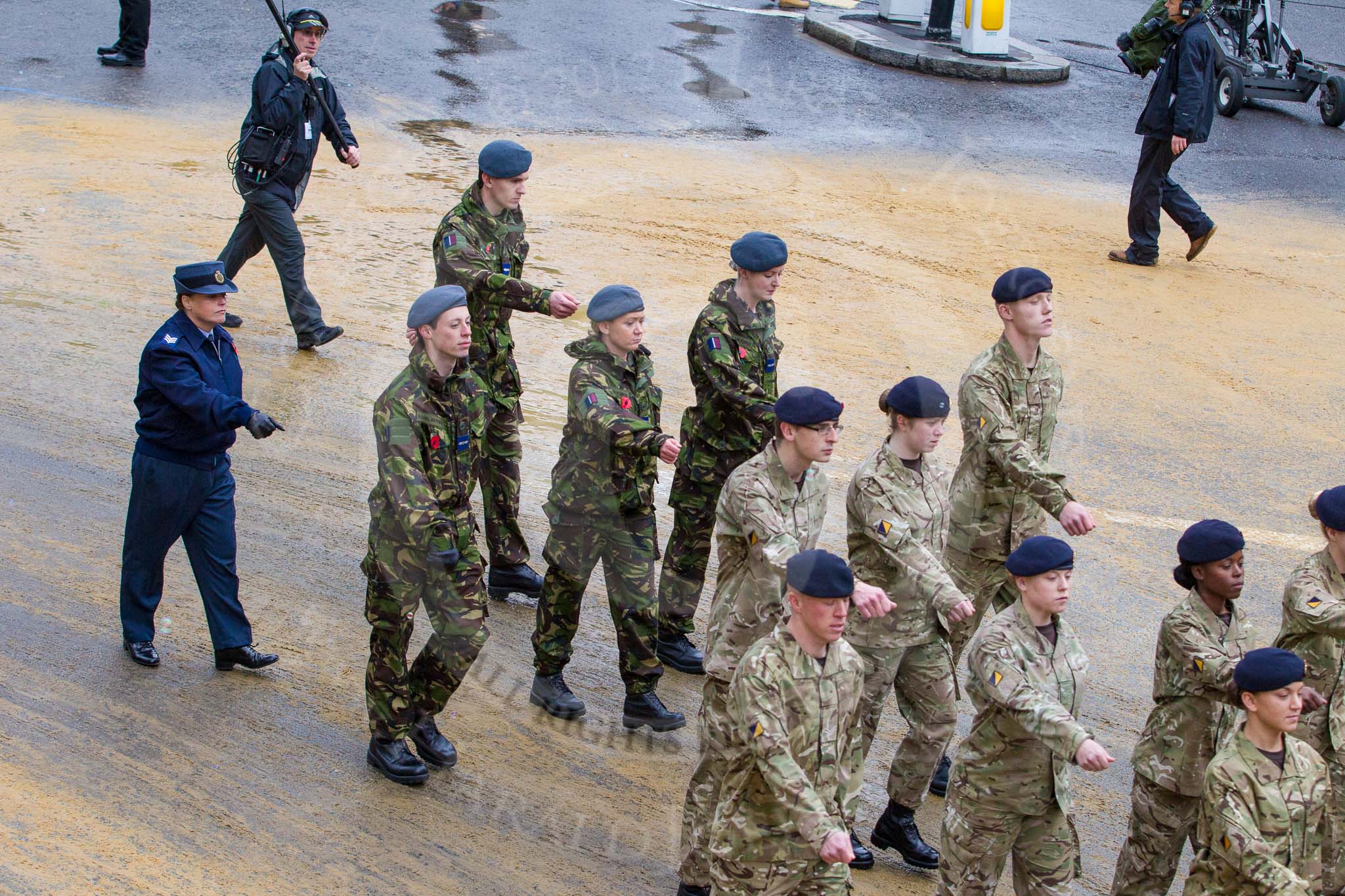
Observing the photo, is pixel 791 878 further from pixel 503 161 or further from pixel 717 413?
pixel 503 161

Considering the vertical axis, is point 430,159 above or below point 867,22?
below

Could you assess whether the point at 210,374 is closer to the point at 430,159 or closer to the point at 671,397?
the point at 671,397

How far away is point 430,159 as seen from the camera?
13523 mm

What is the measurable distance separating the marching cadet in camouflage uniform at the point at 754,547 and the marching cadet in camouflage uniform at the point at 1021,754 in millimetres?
771

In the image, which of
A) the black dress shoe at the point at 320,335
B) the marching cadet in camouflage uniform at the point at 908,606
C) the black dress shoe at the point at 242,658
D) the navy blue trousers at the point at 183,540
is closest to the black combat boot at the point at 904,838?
the marching cadet in camouflage uniform at the point at 908,606

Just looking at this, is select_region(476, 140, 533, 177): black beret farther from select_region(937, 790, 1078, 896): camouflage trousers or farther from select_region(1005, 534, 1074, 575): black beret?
select_region(937, 790, 1078, 896): camouflage trousers

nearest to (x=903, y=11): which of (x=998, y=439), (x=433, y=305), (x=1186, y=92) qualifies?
(x=1186, y=92)

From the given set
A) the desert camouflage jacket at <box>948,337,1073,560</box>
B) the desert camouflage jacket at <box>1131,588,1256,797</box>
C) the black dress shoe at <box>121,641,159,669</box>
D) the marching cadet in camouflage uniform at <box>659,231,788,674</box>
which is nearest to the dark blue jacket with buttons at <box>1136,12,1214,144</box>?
the desert camouflage jacket at <box>948,337,1073,560</box>

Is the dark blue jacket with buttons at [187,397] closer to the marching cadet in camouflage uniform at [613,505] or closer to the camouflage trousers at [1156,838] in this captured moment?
the marching cadet in camouflage uniform at [613,505]

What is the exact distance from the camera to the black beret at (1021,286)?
6.23 m

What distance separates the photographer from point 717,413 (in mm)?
6723

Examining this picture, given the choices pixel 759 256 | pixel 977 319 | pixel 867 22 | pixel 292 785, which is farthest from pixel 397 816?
pixel 867 22

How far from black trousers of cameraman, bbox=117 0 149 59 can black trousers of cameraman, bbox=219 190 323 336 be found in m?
6.96

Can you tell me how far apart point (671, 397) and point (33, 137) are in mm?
7443
